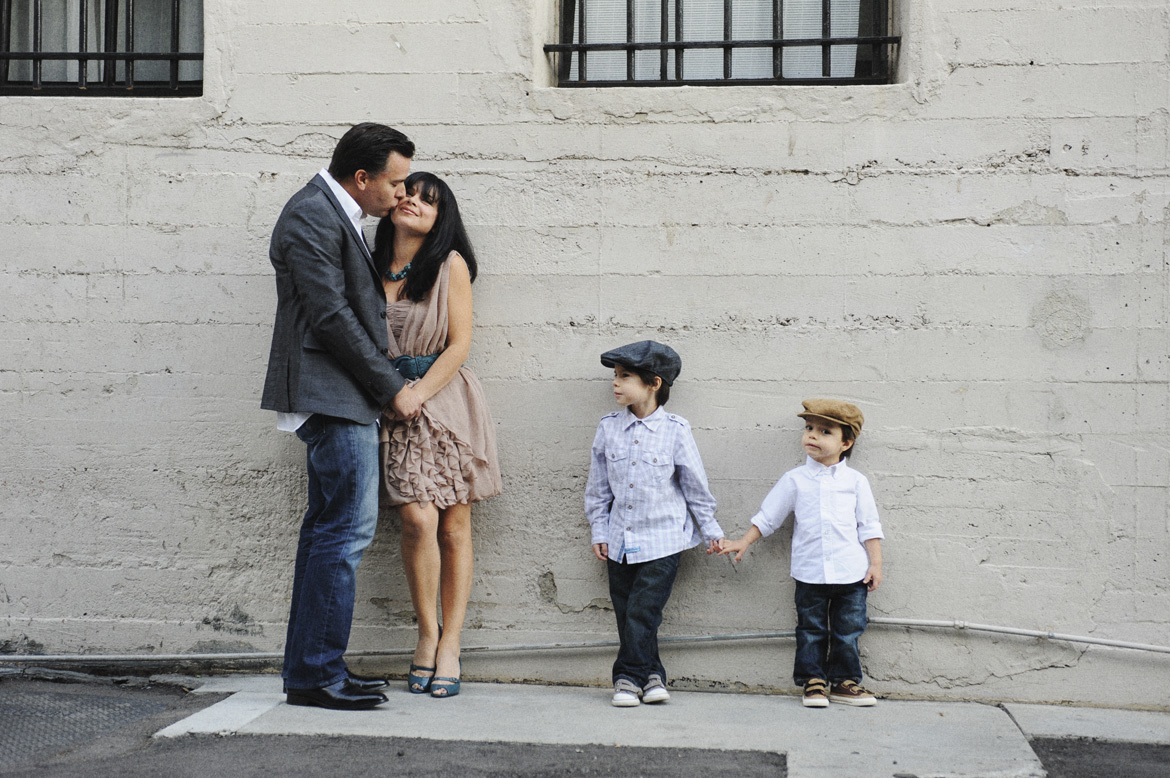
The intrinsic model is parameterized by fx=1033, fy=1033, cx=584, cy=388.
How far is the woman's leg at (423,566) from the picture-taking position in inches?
149

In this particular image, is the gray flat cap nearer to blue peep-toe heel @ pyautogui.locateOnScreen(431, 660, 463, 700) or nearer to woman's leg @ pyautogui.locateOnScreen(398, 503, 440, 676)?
woman's leg @ pyautogui.locateOnScreen(398, 503, 440, 676)

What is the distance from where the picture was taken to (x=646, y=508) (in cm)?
380

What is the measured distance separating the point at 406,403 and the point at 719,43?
6.54ft

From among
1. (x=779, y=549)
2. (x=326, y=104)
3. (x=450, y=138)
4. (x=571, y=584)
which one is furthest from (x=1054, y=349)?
(x=326, y=104)

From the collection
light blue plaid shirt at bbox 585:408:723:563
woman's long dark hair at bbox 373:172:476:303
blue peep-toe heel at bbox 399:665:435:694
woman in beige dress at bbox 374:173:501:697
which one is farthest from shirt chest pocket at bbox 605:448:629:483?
blue peep-toe heel at bbox 399:665:435:694

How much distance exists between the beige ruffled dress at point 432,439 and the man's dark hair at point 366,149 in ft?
1.50

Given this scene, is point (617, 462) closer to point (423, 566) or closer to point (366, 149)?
point (423, 566)

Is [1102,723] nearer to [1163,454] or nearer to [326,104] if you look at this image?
[1163,454]

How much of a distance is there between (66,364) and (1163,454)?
4.29 meters

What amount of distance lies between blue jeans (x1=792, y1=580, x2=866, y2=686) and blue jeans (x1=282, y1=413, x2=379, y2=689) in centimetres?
163

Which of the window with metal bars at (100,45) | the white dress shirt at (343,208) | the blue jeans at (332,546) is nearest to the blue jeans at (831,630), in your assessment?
the blue jeans at (332,546)

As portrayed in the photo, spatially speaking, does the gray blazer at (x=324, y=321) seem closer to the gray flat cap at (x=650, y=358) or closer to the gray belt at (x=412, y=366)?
the gray belt at (x=412, y=366)

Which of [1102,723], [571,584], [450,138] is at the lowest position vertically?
[1102,723]

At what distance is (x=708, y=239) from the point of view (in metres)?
4.03
